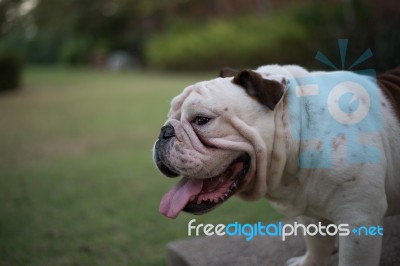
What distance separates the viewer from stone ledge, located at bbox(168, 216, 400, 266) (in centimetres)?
244

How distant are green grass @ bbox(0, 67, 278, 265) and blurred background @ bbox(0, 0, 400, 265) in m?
0.01

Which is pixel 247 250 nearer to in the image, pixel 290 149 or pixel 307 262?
pixel 307 262

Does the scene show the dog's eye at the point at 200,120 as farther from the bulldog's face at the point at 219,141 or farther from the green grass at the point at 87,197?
the green grass at the point at 87,197

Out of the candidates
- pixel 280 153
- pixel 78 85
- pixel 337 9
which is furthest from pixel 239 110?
pixel 337 9

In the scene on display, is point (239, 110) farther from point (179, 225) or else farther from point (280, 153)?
point (179, 225)

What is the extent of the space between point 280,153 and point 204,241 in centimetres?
117

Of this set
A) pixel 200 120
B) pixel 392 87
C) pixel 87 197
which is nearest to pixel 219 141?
pixel 200 120

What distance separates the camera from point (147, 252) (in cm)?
311

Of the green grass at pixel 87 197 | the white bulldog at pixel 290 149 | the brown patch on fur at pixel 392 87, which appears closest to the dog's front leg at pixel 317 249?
the white bulldog at pixel 290 149

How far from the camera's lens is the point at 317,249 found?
227 centimetres

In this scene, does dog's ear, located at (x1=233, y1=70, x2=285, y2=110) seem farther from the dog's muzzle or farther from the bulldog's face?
the dog's muzzle

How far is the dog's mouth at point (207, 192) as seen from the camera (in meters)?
1.83

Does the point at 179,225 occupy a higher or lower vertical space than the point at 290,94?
lower

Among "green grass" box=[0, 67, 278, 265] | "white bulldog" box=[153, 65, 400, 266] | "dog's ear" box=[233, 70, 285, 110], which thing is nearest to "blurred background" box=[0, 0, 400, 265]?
"green grass" box=[0, 67, 278, 265]
